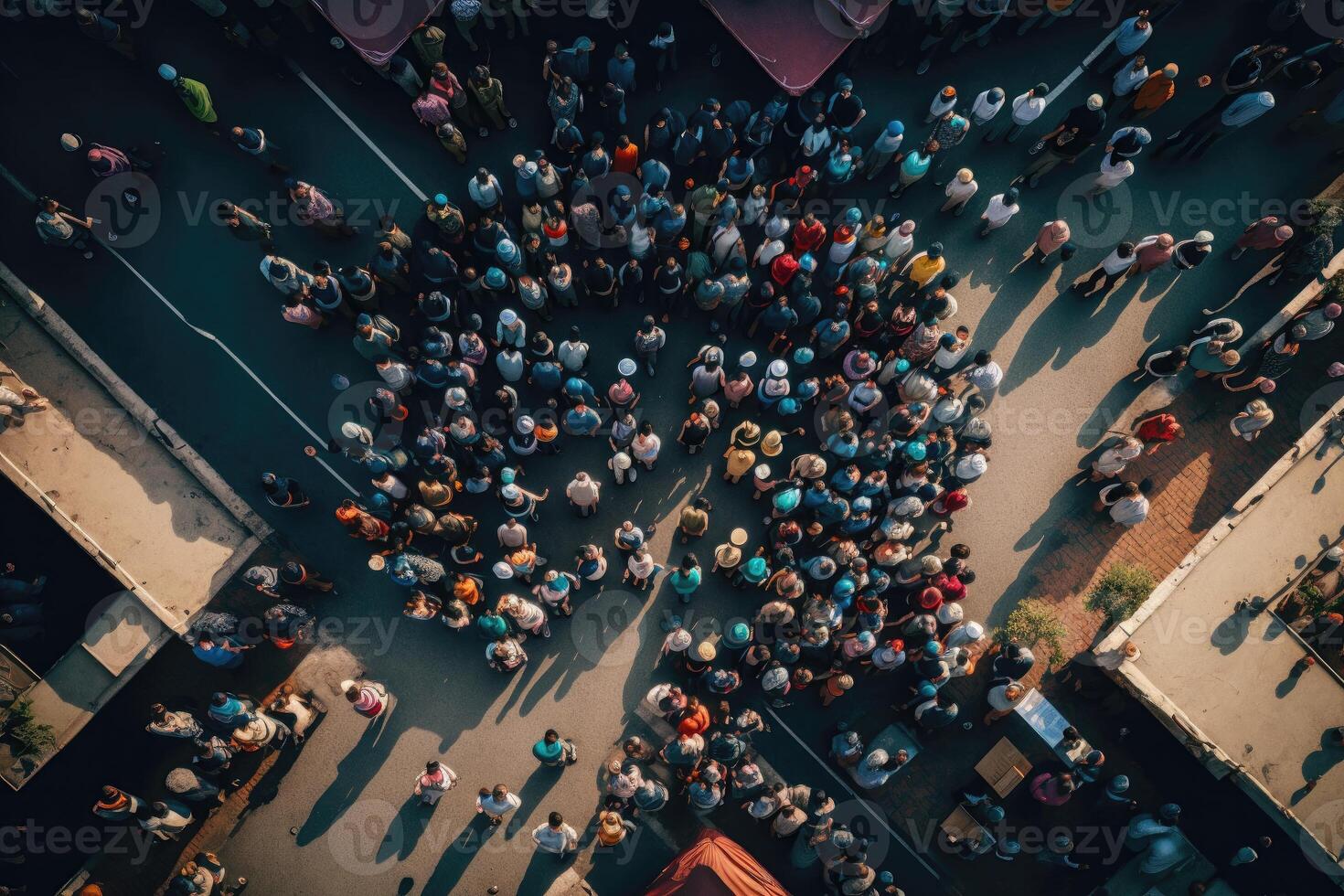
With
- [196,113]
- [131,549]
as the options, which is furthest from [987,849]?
[196,113]

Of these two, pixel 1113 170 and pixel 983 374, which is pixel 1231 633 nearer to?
pixel 983 374

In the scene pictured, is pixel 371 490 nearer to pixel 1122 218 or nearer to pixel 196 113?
pixel 196 113

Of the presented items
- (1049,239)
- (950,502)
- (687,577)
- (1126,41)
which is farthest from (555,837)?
(1126,41)

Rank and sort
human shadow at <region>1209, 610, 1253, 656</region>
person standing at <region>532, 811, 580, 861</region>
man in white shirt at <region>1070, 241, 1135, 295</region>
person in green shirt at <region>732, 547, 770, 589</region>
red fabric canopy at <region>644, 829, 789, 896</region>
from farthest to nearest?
man in white shirt at <region>1070, 241, 1135, 295</region> → human shadow at <region>1209, 610, 1253, 656</region> → person in green shirt at <region>732, 547, 770, 589</region> → person standing at <region>532, 811, 580, 861</region> → red fabric canopy at <region>644, 829, 789, 896</region>

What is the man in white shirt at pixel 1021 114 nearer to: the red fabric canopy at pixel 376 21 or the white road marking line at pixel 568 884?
the red fabric canopy at pixel 376 21

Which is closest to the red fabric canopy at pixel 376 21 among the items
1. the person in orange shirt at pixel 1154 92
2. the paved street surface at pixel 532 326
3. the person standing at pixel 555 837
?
the paved street surface at pixel 532 326

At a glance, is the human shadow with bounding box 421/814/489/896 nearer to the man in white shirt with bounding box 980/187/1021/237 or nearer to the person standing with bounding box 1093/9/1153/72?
the man in white shirt with bounding box 980/187/1021/237

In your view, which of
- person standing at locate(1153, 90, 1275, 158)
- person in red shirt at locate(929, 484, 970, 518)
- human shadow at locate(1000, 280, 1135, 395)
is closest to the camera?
person in red shirt at locate(929, 484, 970, 518)

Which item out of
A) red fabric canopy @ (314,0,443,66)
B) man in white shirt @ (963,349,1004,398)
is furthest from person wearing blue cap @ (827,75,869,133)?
red fabric canopy @ (314,0,443,66)
